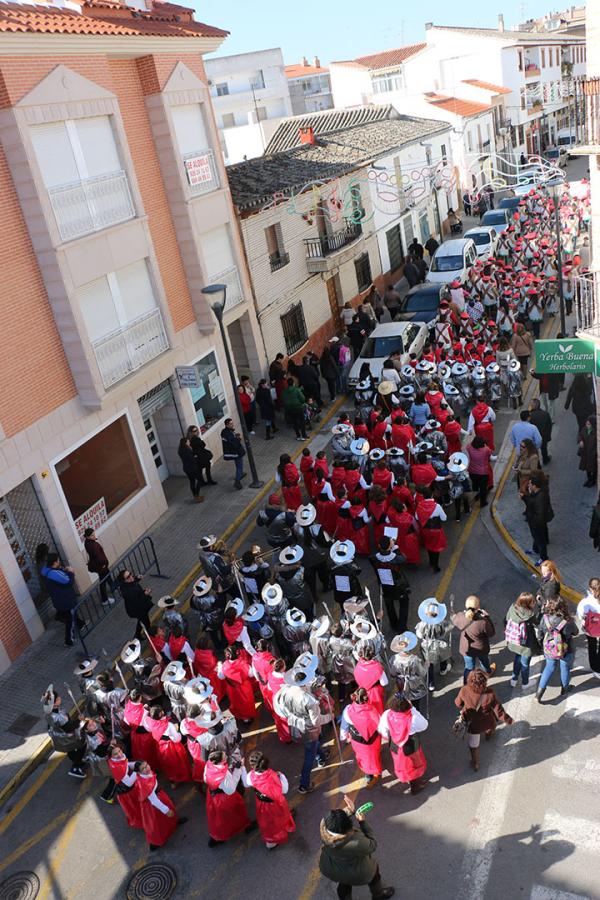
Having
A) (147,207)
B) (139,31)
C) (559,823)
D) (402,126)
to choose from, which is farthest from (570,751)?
(402,126)

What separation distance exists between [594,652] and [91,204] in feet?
35.4

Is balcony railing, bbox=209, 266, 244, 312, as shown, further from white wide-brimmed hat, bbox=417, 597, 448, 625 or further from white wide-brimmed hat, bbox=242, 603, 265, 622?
white wide-brimmed hat, bbox=417, 597, 448, 625

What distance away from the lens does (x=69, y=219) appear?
1308 centimetres

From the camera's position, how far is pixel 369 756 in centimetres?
845

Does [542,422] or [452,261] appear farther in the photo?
[452,261]

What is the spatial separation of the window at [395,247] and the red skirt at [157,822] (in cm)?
2641

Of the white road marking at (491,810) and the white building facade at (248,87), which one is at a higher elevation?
the white building facade at (248,87)

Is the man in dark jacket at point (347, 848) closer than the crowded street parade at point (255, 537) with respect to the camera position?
Yes

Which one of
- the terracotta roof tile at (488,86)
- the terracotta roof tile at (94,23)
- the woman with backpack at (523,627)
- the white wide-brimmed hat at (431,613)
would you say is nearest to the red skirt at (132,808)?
the white wide-brimmed hat at (431,613)

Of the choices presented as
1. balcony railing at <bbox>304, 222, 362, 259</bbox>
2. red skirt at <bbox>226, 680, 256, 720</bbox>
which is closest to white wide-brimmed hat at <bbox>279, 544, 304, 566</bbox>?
red skirt at <bbox>226, 680, 256, 720</bbox>

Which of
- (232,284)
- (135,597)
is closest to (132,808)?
(135,597)

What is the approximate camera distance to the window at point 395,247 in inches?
1245

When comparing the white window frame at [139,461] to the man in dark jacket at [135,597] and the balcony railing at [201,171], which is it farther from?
the balcony railing at [201,171]

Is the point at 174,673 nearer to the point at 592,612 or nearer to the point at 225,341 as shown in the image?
the point at 592,612
